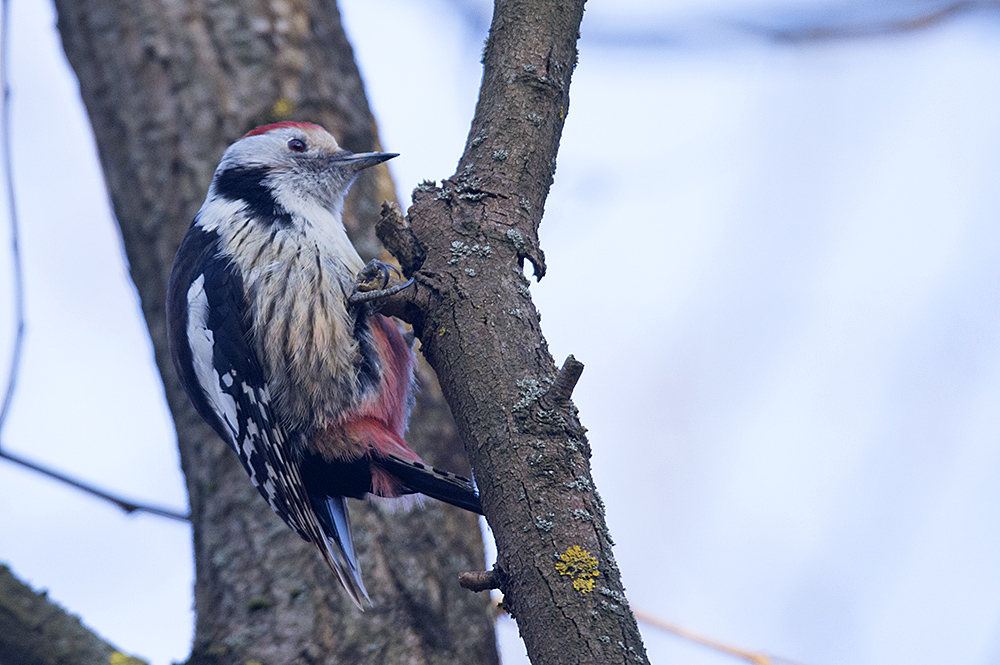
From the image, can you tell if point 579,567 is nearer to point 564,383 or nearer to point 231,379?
point 564,383

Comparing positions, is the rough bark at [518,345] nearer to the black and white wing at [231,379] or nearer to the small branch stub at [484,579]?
the small branch stub at [484,579]

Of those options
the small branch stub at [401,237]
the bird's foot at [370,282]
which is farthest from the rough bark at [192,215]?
the small branch stub at [401,237]

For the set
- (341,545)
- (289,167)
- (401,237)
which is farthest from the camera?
(289,167)

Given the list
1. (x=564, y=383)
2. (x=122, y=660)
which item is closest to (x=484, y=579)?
(x=564, y=383)

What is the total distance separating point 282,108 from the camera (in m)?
2.80

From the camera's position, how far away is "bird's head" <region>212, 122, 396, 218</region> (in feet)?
8.93

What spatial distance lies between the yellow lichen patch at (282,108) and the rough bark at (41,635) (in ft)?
5.03

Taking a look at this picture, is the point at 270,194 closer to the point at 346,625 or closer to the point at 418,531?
the point at 418,531

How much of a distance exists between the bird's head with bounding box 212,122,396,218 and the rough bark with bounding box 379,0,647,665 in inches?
43.2

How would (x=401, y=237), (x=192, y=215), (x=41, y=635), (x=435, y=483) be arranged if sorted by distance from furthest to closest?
1. (x=192, y=215)
2. (x=435, y=483)
3. (x=41, y=635)
4. (x=401, y=237)

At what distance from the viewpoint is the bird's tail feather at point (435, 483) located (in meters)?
2.08

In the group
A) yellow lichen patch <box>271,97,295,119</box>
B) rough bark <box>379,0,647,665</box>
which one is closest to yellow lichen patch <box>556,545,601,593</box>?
rough bark <box>379,0,647,665</box>

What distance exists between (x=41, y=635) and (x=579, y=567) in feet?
3.98

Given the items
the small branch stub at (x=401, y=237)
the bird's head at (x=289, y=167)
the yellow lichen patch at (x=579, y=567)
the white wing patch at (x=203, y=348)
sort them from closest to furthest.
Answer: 1. the yellow lichen patch at (x=579, y=567)
2. the small branch stub at (x=401, y=237)
3. the white wing patch at (x=203, y=348)
4. the bird's head at (x=289, y=167)
